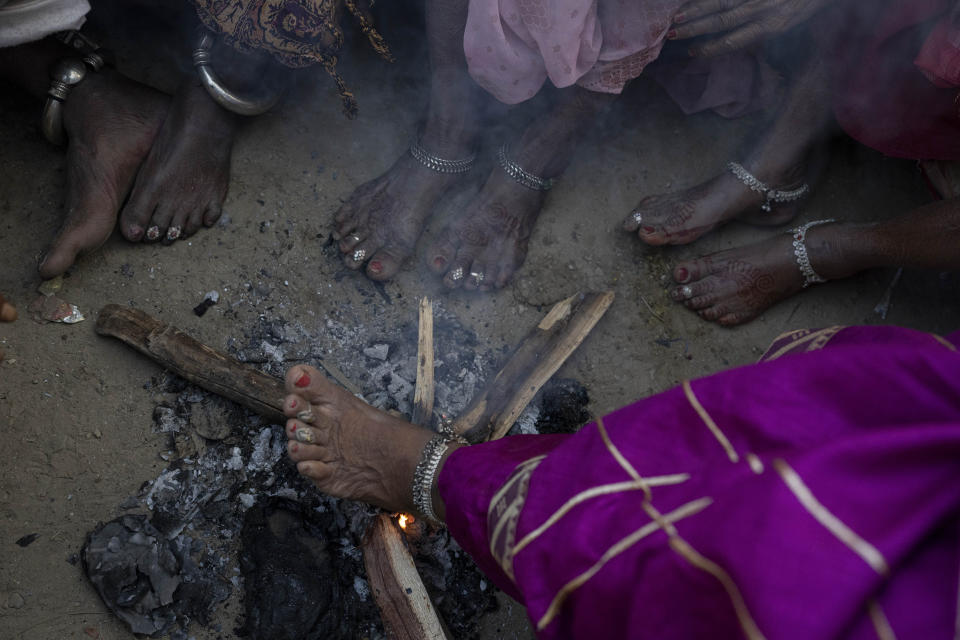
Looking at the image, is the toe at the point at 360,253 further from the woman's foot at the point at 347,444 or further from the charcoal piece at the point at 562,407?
the charcoal piece at the point at 562,407

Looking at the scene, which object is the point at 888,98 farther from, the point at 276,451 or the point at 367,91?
the point at 276,451

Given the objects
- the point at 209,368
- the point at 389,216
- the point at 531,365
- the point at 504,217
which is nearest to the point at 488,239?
the point at 504,217

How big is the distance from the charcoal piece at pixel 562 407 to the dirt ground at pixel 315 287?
0.05 m

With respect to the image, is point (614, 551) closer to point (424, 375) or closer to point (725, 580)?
point (725, 580)

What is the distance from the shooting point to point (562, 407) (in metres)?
2.32

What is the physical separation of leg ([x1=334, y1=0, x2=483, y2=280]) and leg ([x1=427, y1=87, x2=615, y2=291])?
0.12 metres

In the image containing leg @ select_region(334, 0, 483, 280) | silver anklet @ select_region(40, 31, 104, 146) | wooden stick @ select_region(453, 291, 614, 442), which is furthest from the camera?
leg @ select_region(334, 0, 483, 280)

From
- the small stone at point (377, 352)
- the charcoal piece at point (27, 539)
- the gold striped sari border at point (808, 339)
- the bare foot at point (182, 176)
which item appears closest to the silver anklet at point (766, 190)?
the gold striped sari border at point (808, 339)

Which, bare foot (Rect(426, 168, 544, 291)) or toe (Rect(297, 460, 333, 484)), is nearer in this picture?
toe (Rect(297, 460, 333, 484))

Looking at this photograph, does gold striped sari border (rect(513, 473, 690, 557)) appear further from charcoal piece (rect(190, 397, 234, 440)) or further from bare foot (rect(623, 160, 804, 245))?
bare foot (rect(623, 160, 804, 245))

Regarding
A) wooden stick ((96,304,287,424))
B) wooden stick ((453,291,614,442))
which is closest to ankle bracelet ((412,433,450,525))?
wooden stick ((453,291,614,442))

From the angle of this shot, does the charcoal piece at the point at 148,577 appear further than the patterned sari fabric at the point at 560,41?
No

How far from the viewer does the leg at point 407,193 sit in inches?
93.5

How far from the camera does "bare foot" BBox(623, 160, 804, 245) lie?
2545 millimetres
